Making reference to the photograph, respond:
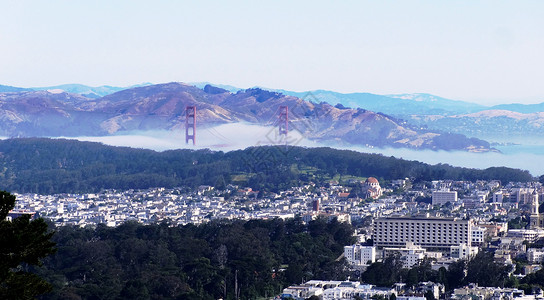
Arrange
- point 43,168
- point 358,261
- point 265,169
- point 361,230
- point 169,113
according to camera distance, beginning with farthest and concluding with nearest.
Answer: point 169,113, point 43,168, point 265,169, point 361,230, point 358,261

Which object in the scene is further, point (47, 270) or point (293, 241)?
point (293, 241)

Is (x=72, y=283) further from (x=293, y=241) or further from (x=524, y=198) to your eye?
(x=524, y=198)

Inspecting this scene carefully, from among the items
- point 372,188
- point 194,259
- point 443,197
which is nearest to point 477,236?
point 194,259

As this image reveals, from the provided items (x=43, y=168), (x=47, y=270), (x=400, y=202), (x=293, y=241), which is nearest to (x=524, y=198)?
(x=400, y=202)

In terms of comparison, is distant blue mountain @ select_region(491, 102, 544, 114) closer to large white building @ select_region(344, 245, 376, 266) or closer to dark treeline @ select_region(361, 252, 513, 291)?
large white building @ select_region(344, 245, 376, 266)

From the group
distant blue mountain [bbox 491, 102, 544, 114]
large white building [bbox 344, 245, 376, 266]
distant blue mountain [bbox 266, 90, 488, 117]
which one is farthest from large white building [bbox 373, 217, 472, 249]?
distant blue mountain [bbox 491, 102, 544, 114]

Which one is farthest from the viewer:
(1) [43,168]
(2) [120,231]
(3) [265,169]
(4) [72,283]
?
(1) [43,168]
